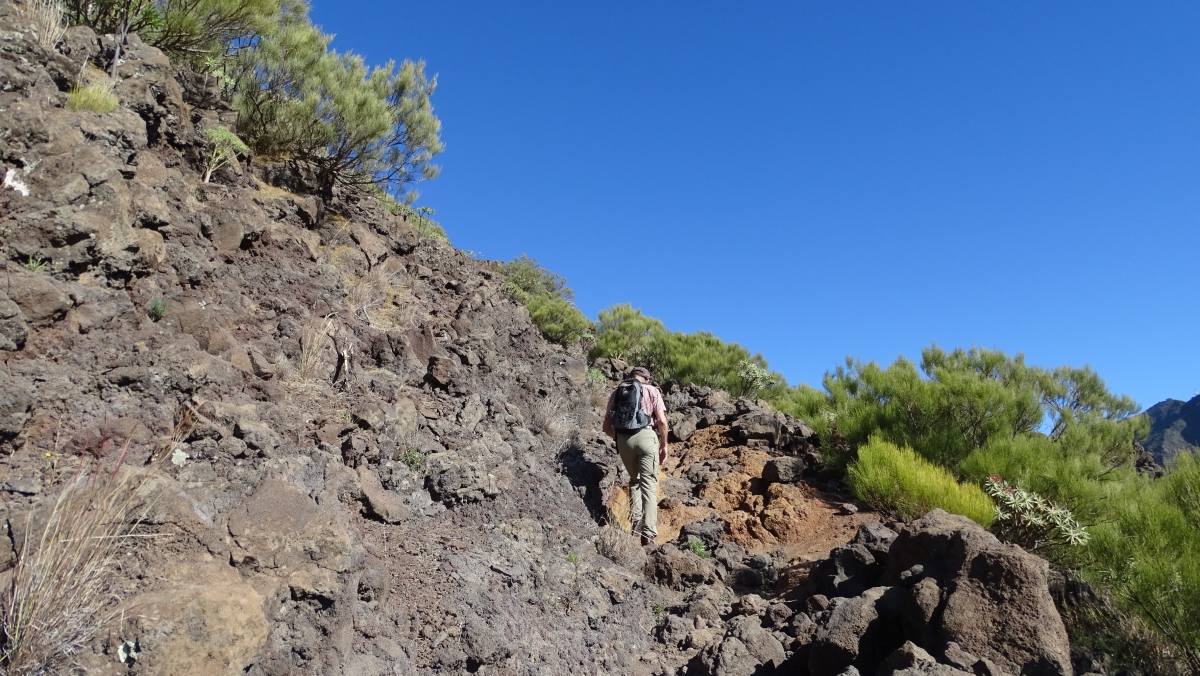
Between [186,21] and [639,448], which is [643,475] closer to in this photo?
[639,448]

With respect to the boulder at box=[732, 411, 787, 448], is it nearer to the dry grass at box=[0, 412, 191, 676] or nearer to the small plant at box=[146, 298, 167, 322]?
the small plant at box=[146, 298, 167, 322]

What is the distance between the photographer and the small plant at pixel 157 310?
4.61 meters

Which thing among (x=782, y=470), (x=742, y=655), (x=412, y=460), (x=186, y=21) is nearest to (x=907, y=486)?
(x=782, y=470)

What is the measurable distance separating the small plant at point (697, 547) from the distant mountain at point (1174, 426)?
39530mm

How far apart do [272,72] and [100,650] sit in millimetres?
9411

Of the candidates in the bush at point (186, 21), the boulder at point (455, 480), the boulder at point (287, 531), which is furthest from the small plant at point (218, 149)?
the boulder at point (287, 531)

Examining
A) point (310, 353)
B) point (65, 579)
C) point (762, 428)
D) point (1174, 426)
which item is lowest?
point (65, 579)

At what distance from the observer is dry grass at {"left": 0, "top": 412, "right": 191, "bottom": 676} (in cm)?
229

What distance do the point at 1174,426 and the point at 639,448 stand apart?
5123cm

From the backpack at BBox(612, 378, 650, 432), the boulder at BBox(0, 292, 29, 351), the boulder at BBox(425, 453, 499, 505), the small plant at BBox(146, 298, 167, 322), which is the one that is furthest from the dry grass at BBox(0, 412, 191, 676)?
the backpack at BBox(612, 378, 650, 432)

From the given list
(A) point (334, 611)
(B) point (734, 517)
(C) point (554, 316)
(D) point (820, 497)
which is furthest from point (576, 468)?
(C) point (554, 316)

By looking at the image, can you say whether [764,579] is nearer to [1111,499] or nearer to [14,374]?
[1111,499]

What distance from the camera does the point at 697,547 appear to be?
20.3 ft

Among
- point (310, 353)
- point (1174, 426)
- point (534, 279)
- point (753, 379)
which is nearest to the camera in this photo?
point (310, 353)
